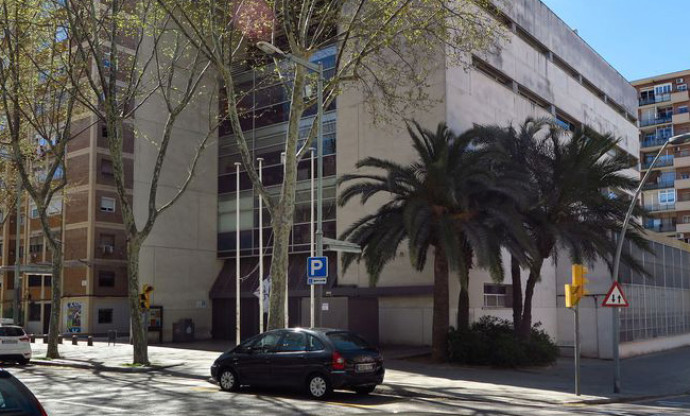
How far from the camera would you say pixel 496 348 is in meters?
22.4

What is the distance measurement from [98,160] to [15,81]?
816 inches

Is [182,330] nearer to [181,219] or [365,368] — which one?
[181,219]

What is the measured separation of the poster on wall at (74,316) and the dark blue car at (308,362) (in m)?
31.9

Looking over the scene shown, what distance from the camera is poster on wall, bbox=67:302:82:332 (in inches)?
1718

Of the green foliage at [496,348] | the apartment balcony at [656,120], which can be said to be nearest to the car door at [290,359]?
the green foliage at [496,348]

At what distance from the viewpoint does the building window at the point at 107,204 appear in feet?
145

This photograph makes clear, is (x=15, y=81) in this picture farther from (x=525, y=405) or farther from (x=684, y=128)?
(x=684, y=128)

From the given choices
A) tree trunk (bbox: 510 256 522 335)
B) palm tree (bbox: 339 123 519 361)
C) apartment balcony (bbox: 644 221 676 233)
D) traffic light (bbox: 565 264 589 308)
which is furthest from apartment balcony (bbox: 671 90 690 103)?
traffic light (bbox: 565 264 589 308)

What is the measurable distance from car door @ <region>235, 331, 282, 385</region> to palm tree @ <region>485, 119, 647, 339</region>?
1102 cm

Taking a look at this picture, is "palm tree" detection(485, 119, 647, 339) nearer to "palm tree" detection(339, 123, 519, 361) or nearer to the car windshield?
"palm tree" detection(339, 123, 519, 361)

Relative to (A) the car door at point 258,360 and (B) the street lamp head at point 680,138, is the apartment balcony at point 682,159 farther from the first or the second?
(A) the car door at point 258,360

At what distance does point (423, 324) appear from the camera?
95.2ft

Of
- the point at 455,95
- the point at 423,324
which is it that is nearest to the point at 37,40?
the point at 455,95

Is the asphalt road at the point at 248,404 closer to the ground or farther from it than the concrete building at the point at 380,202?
closer to the ground
